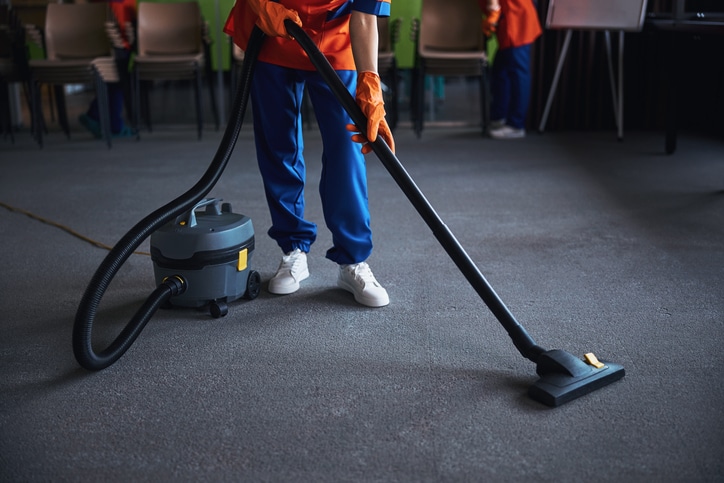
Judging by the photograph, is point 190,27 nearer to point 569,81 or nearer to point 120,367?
Result: point 569,81

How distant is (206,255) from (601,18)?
3.41m

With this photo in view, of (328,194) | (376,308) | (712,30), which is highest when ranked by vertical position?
(712,30)

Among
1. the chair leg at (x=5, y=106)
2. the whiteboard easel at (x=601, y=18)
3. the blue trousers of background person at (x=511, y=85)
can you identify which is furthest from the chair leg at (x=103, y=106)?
the whiteboard easel at (x=601, y=18)

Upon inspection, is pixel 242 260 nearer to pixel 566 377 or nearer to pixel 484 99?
→ pixel 566 377

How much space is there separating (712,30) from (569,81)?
2065 mm

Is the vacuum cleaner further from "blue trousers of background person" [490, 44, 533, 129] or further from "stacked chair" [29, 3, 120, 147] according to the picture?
"stacked chair" [29, 3, 120, 147]

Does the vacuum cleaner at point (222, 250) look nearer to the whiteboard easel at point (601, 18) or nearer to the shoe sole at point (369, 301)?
the shoe sole at point (369, 301)

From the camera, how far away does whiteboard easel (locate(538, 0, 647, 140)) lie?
4289mm

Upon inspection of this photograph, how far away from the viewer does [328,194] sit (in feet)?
6.63

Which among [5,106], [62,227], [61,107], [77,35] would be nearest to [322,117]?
[62,227]

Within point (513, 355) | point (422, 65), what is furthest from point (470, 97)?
point (513, 355)

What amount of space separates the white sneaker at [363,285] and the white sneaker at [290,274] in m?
0.14

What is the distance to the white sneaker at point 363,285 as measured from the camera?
2027 millimetres

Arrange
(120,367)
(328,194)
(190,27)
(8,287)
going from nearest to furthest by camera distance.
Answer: (120,367) → (328,194) → (8,287) → (190,27)
